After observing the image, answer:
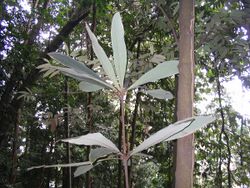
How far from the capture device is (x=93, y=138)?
0.56m

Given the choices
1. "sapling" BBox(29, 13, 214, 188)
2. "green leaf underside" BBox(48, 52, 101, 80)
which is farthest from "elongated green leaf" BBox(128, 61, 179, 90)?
"green leaf underside" BBox(48, 52, 101, 80)

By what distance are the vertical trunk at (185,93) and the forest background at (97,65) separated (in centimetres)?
23

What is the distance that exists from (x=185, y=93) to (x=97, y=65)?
86 cm

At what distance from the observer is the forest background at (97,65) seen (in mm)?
1646

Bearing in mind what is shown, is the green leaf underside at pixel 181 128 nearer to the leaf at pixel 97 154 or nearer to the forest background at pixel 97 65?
the leaf at pixel 97 154

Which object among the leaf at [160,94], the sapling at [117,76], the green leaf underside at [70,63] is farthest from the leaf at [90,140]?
the leaf at [160,94]

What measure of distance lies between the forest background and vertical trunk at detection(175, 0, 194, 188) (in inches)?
9.1

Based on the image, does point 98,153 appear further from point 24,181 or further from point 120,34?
point 24,181

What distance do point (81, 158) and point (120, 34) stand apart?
8.00m

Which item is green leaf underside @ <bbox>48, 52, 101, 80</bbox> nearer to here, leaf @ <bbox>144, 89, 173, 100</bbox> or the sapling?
the sapling

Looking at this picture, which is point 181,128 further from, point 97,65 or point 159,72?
point 97,65

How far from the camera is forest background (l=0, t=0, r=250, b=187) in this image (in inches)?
64.8

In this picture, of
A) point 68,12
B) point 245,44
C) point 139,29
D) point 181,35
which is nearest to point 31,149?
point 68,12

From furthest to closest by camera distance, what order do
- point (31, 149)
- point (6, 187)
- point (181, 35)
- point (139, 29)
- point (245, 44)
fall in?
point (31, 149)
point (6, 187)
point (139, 29)
point (245, 44)
point (181, 35)
